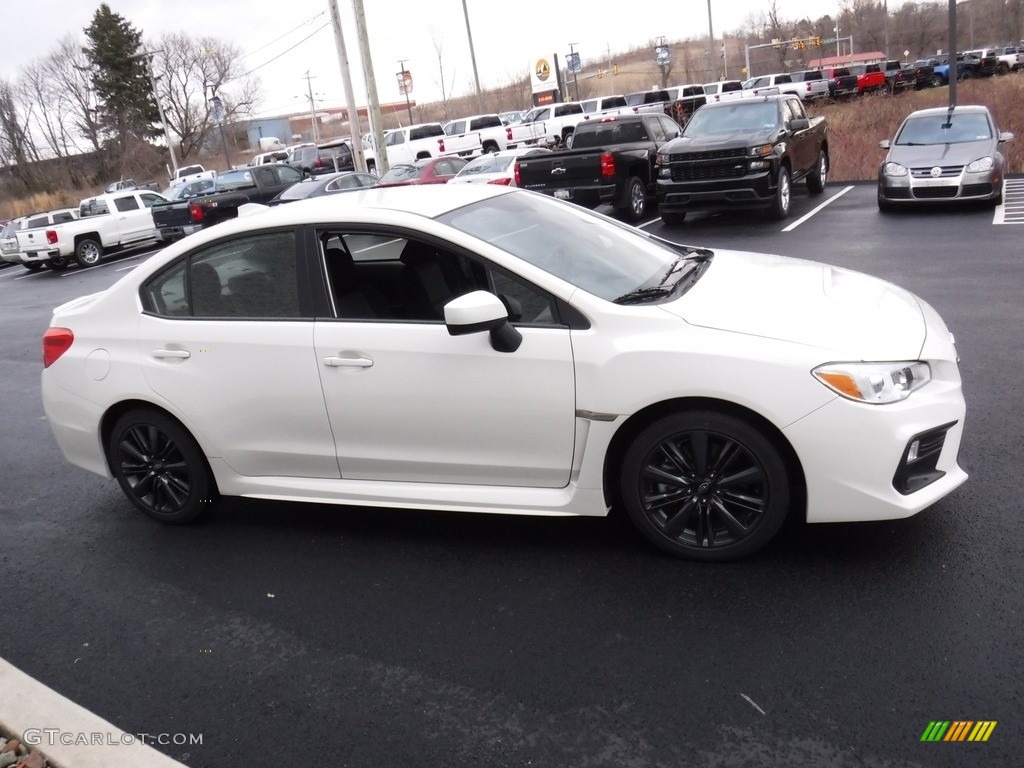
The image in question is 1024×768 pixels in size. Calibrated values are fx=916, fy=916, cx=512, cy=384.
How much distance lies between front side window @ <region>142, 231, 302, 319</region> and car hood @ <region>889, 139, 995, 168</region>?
12.7 m

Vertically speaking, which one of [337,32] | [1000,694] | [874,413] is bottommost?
[1000,694]

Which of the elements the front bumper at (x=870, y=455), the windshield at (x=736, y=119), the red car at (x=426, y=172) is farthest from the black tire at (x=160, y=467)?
the red car at (x=426, y=172)

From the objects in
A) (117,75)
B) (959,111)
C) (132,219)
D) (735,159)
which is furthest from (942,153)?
(117,75)

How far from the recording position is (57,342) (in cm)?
518

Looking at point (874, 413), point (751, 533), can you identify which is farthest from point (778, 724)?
point (874, 413)

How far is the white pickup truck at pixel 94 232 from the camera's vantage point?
23.9 metres

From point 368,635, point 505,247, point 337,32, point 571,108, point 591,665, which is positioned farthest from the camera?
point 571,108

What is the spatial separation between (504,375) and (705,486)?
1.00m

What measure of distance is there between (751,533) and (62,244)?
24.0 metres

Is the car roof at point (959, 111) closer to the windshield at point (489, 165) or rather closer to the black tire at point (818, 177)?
the black tire at point (818, 177)

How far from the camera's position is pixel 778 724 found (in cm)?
302

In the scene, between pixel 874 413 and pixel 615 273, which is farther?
pixel 615 273

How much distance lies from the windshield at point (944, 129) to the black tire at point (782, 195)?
1872mm

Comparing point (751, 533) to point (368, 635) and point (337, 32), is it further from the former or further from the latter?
point (337, 32)
